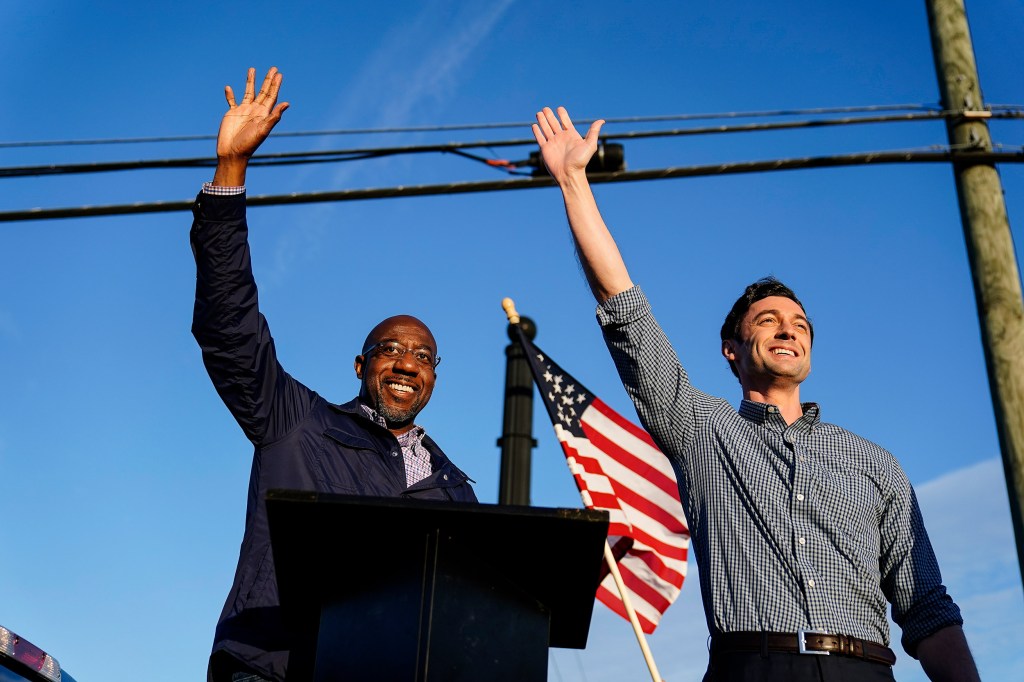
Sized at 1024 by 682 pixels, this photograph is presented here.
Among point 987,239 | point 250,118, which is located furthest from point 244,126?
point 987,239

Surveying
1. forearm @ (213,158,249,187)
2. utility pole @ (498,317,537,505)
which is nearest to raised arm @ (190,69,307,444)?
forearm @ (213,158,249,187)

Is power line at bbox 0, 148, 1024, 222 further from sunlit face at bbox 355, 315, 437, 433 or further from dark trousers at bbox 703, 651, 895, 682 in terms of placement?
dark trousers at bbox 703, 651, 895, 682

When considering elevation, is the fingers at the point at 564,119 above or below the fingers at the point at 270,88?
below

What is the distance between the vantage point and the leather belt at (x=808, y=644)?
3186mm

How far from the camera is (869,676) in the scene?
3201mm

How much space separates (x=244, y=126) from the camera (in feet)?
13.3

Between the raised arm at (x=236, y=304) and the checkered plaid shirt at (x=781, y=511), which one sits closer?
the checkered plaid shirt at (x=781, y=511)

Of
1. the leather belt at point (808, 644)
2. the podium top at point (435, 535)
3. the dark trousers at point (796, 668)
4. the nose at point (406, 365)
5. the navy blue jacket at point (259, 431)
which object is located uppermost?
the nose at point (406, 365)

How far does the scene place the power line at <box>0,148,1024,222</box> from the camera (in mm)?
7582

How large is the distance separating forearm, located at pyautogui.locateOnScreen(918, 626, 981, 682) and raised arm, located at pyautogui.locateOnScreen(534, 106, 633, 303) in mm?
1426

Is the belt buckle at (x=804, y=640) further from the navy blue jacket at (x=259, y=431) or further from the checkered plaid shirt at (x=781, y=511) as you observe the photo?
the navy blue jacket at (x=259, y=431)

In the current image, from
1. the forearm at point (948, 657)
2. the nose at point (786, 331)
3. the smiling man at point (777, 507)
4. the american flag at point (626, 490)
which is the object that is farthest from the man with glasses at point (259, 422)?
the american flag at point (626, 490)

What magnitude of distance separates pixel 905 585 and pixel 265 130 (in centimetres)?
259

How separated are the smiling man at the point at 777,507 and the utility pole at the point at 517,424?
12.4ft
